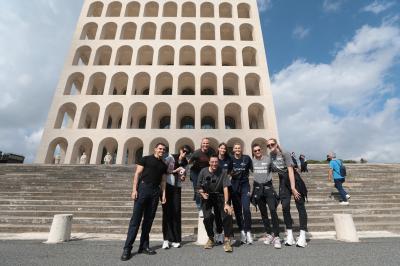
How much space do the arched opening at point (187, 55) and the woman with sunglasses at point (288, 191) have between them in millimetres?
23219

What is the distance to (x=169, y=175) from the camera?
203 inches

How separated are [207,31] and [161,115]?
1122 cm

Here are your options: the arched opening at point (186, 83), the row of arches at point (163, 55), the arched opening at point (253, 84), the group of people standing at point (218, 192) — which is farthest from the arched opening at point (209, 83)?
the group of people standing at point (218, 192)

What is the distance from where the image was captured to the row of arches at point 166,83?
2441cm

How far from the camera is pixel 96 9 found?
97.4 feet

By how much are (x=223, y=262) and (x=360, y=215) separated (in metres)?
5.89

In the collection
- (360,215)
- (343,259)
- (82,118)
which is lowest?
(343,259)

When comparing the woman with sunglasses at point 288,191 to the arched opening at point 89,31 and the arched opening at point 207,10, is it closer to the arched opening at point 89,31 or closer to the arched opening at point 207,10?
the arched opening at point 89,31

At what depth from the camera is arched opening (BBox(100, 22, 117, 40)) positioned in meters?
27.1

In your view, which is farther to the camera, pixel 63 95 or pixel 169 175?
pixel 63 95

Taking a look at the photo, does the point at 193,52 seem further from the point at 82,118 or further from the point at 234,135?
the point at 82,118

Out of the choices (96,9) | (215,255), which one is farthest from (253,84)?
(215,255)

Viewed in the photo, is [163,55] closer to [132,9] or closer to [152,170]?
[132,9]

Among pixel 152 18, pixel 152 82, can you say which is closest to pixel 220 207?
pixel 152 82
